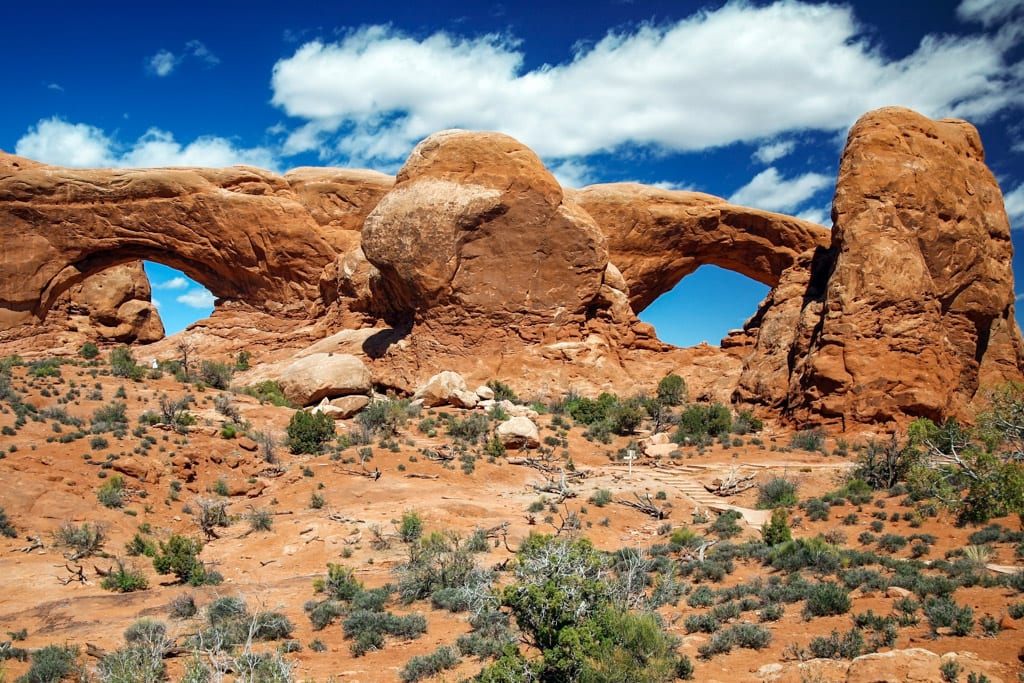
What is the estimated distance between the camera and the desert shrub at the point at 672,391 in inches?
858

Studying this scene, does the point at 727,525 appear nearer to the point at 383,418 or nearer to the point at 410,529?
the point at 410,529

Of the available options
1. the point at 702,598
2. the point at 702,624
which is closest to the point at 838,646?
the point at 702,624

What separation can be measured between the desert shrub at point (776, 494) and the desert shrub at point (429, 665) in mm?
8600

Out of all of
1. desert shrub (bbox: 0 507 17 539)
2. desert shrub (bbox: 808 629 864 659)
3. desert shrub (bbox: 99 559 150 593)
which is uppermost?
desert shrub (bbox: 0 507 17 539)

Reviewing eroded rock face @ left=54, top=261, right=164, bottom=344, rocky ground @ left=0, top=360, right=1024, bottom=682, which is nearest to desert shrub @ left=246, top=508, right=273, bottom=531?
rocky ground @ left=0, top=360, right=1024, bottom=682

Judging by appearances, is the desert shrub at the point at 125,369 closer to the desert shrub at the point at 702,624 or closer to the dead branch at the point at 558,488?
the dead branch at the point at 558,488

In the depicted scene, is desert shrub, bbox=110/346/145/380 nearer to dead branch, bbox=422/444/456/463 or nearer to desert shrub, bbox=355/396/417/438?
desert shrub, bbox=355/396/417/438

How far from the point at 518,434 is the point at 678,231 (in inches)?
543

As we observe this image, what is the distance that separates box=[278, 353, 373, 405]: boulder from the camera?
66.7 feet

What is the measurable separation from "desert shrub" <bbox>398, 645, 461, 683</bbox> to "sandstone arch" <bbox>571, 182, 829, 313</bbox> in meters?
21.7

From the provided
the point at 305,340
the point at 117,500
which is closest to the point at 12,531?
the point at 117,500

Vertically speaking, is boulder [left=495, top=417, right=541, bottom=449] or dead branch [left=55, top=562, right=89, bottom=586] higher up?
boulder [left=495, top=417, right=541, bottom=449]

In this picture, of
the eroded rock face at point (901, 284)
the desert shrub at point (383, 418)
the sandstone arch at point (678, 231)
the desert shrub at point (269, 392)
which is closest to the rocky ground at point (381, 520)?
the desert shrub at point (383, 418)

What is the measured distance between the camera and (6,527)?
11914mm
